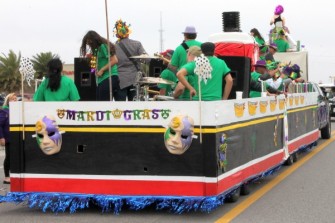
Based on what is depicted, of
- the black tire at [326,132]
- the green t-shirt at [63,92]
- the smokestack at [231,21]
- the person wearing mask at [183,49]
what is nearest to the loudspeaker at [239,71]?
the person wearing mask at [183,49]

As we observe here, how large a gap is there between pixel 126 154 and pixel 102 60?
2.21 m

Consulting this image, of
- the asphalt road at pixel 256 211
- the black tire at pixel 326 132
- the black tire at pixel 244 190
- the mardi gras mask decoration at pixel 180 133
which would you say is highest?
the mardi gras mask decoration at pixel 180 133

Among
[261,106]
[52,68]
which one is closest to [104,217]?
[52,68]

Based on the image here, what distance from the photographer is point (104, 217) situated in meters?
7.93

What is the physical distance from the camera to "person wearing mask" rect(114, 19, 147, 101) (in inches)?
428

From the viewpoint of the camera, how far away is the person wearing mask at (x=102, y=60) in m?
9.39

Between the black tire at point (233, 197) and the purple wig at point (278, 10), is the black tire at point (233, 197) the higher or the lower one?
the lower one

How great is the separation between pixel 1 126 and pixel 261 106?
14.7ft

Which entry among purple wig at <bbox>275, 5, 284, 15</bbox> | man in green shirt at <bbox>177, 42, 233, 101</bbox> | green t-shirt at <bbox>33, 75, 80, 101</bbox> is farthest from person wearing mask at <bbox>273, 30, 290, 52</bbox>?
green t-shirt at <bbox>33, 75, 80, 101</bbox>

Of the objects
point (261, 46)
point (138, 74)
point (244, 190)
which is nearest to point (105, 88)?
point (138, 74)

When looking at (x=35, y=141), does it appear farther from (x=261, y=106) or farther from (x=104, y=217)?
(x=261, y=106)

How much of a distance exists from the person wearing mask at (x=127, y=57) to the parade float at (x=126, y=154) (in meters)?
2.77

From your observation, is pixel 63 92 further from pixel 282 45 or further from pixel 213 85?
pixel 282 45

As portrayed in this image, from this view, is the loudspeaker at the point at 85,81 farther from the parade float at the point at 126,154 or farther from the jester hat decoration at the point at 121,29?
the parade float at the point at 126,154
